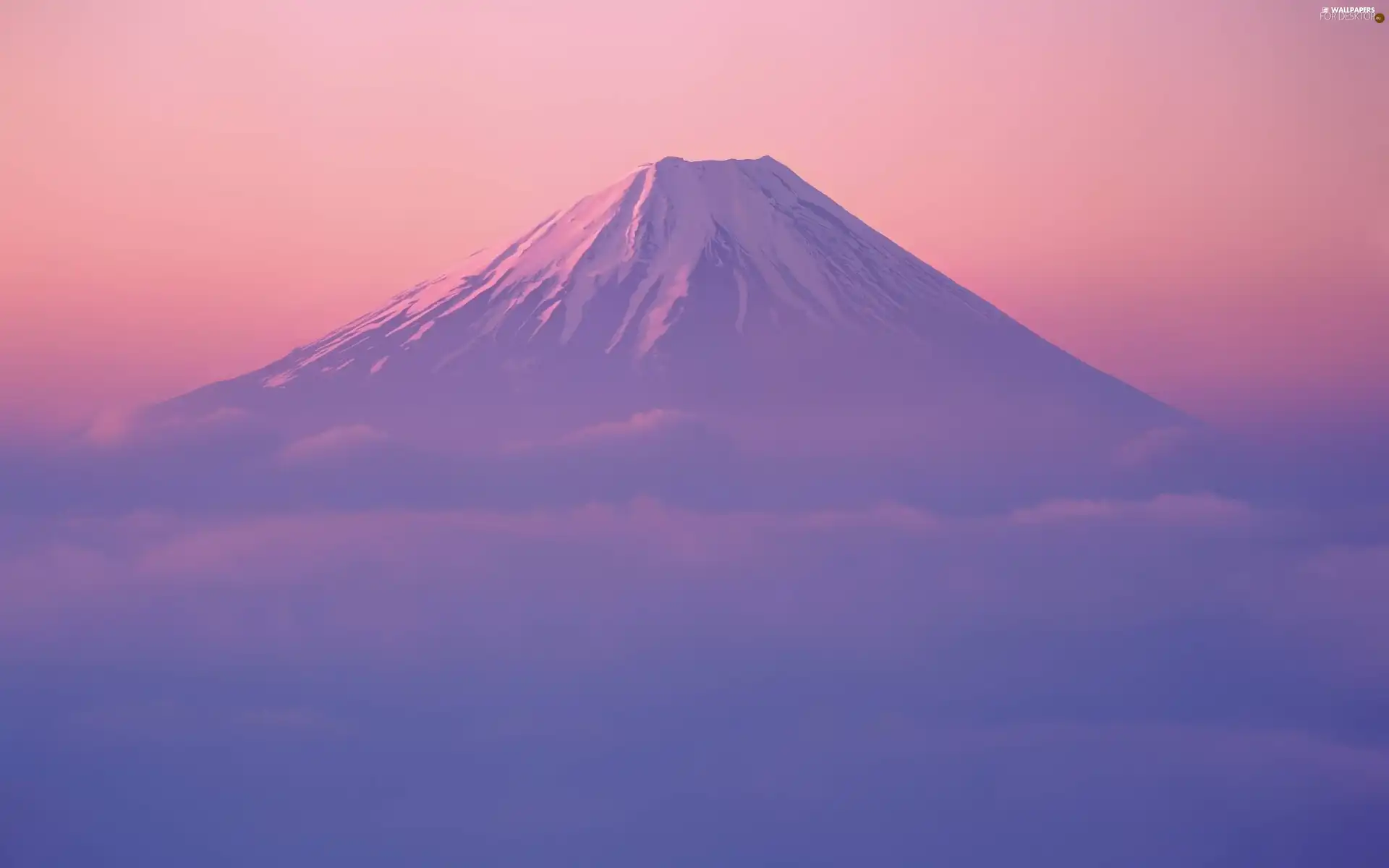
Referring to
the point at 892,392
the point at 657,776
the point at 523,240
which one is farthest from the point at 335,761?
the point at 892,392

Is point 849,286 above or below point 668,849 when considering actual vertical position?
above

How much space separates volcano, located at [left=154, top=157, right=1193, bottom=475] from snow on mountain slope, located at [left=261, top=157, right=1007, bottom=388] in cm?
8

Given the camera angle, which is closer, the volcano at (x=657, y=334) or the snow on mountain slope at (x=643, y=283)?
the snow on mountain slope at (x=643, y=283)

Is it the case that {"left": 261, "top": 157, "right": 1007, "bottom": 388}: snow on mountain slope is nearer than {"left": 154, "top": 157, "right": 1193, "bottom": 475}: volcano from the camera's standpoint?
Yes

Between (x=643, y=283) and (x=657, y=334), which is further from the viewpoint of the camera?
(x=643, y=283)

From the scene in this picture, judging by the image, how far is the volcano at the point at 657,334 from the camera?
67.8 m

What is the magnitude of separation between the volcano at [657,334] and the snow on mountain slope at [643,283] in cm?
8

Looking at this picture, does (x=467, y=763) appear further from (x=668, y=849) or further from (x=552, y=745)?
(x=668, y=849)

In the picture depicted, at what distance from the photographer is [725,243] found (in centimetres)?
6712

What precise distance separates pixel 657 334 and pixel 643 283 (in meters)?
2.10

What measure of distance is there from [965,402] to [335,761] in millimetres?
29483

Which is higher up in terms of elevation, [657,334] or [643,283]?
[643,283]

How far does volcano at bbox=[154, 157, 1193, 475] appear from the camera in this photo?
222ft

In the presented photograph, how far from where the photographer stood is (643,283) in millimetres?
68750
